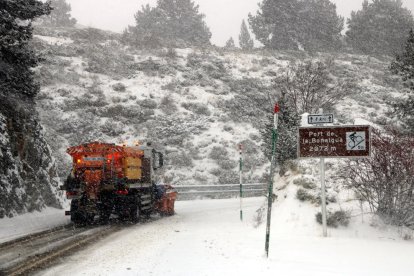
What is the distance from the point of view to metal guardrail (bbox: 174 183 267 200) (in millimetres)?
24469

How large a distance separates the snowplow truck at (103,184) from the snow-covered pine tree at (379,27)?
1890 inches

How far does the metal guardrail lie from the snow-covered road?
12.0 meters

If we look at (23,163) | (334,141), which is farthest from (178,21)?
(334,141)

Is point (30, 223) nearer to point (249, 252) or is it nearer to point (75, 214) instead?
point (75, 214)

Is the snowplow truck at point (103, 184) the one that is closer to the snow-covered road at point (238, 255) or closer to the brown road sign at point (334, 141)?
the snow-covered road at point (238, 255)

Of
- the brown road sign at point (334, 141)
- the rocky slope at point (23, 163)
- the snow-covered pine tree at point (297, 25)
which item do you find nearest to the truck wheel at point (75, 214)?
the rocky slope at point (23, 163)

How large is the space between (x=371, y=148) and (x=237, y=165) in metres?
18.9

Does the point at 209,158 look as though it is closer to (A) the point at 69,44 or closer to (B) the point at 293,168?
(B) the point at 293,168

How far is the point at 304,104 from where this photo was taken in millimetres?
20156

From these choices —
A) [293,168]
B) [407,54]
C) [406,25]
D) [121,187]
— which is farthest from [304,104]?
[406,25]

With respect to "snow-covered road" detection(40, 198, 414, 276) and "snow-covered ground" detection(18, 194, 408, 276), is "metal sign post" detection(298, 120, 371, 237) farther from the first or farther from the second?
"snow-covered road" detection(40, 198, 414, 276)

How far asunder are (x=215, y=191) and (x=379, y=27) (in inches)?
1612

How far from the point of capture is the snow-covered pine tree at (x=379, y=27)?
55281 millimetres

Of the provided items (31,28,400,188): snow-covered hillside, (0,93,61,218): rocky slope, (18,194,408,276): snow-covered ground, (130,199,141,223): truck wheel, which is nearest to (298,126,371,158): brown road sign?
(18,194,408,276): snow-covered ground
